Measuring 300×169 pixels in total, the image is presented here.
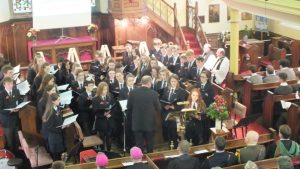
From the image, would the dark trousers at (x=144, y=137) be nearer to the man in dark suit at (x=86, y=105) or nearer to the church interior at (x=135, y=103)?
the church interior at (x=135, y=103)

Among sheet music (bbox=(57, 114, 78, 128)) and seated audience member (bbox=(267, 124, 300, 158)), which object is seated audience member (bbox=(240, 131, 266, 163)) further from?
sheet music (bbox=(57, 114, 78, 128))

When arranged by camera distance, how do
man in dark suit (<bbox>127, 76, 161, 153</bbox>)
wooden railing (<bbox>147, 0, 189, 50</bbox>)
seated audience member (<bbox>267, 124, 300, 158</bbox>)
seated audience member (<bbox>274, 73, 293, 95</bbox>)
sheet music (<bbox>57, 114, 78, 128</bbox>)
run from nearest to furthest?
seated audience member (<bbox>267, 124, 300, 158</bbox>) < sheet music (<bbox>57, 114, 78, 128</bbox>) < man in dark suit (<bbox>127, 76, 161, 153</bbox>) < seated audience member (<bbox>274, 73, 293, 95</bbox>) < wooden railing (<bbox>147, 0, 189, 50</bbox>)

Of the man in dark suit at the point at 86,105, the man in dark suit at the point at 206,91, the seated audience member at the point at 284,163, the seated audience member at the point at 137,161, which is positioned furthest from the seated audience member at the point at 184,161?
the man in dark suit at the point at 86,105

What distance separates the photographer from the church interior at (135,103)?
963cm

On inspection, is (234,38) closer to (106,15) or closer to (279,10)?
(279,10)

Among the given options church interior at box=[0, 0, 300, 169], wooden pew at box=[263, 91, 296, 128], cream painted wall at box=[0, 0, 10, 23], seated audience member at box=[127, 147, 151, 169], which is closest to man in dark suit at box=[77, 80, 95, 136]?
church interior at box=[0, 0, 300, 169]

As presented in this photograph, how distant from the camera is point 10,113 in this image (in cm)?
1195

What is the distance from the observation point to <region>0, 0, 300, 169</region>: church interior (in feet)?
31.6

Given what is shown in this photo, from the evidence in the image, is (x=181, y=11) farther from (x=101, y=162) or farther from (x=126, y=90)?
(x=101, y=162)

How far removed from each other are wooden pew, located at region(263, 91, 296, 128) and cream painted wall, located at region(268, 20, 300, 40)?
29.0 feet

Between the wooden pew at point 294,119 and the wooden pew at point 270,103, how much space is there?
666 millimetres

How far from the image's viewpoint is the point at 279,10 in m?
12.4

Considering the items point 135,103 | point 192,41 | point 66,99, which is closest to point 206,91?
point 135,103

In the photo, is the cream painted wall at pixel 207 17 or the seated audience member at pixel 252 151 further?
the cream painted wall at pixel 207 17
